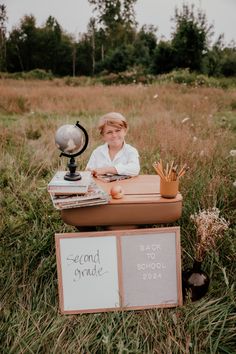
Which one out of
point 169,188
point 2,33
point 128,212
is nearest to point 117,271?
point 128,212

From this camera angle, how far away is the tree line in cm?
1672

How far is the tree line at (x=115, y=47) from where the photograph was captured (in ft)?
54.9

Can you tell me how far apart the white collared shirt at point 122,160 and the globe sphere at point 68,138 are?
1.68 ft

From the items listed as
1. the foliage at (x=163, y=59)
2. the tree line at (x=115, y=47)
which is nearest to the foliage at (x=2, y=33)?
the tree line at (x=115, y=47)

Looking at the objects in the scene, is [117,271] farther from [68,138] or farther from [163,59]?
[163,59]

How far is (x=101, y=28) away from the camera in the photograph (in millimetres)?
27844

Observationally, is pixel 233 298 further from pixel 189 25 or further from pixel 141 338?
pixel 189 25

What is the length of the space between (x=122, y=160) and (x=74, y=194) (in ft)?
2.20

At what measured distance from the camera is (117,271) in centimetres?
212

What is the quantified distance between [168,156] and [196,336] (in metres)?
2.16

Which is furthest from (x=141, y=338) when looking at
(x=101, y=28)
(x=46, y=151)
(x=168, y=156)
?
(x=101, y=28)

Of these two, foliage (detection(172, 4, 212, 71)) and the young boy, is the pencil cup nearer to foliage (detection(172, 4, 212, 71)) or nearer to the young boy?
the young boy

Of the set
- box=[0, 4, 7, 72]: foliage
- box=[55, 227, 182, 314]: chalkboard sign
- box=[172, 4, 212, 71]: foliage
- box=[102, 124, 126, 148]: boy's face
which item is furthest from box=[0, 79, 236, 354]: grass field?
box=[0, 4, 7, 72]: foliage

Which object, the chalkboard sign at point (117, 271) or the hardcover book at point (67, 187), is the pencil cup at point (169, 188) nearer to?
the chalkboard sign at point (117, 271)
